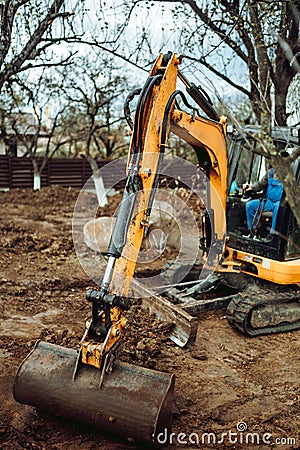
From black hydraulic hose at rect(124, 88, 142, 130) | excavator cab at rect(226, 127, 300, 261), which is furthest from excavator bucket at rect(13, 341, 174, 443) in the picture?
excavator cab at rect(226, 127, 300, 261)

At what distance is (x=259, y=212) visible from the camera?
631cm

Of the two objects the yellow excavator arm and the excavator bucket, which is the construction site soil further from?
the yellow excavator arm

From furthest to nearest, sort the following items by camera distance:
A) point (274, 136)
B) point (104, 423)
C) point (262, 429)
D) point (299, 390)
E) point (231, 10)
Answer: point (231, 10) < point (274, 136) < point (299, 390) < point (262, 429) < point (104, 423)

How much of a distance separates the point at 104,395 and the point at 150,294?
2551 millimetres

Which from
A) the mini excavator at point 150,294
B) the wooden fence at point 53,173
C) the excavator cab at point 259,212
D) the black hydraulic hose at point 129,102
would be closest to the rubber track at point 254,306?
the mini excavator at point 150,294

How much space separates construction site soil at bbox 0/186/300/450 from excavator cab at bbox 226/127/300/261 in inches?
38.9

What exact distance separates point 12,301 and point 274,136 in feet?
12.7

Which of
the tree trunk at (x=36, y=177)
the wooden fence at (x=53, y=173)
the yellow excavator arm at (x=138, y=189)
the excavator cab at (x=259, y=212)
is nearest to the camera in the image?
the yellow excavator arm at (x=138, y=189)

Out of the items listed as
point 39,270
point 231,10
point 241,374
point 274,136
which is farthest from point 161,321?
point 231,10

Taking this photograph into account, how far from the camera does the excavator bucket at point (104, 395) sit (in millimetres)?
3506

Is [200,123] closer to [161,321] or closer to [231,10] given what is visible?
[161,321]

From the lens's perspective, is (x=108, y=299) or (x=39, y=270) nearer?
(x=108, y=299)

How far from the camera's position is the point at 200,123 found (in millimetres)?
5312

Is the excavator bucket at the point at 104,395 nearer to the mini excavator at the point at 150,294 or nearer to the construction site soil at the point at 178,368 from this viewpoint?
the mini excavator at the point at 150,294
